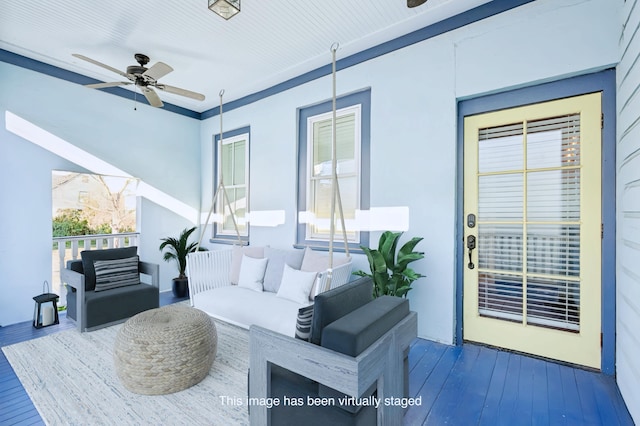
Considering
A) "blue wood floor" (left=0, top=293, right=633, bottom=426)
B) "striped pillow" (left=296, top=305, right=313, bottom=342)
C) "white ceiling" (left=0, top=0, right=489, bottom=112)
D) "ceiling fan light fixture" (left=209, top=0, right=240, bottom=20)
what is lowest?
"blue wood floor" (left=0, top=293, right=633, bottom=426)

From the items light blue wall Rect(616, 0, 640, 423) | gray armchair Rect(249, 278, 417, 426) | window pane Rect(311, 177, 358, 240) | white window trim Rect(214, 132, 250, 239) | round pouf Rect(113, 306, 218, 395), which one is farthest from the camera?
white window trim Rect(214, 132, 250, 239)

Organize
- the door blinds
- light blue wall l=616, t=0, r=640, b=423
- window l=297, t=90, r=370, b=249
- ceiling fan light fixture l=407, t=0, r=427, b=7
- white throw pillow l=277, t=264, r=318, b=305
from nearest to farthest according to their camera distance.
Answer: light blue wall l=616, t=0, r=640, b=423, ceiling fan light fixture l=407, t=0, r=427, b=7, the door blinds, white throw pillow l=277, t=264, r=318, b=305, window l=297, t=90, r=370, b=249

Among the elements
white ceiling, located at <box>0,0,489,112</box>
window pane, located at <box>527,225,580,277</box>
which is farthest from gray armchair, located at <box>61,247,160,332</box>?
window pane, located at <box>527,225,580,277</box>

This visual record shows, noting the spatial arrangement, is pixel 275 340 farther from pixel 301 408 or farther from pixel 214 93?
pixel 214 93

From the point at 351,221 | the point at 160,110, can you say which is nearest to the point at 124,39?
the point at 160,110

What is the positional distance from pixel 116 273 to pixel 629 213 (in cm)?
489

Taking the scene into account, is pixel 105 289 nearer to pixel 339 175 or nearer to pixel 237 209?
pixel 237 209

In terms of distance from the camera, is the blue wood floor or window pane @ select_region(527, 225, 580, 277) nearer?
the blue wood floor

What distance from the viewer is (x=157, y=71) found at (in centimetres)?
306

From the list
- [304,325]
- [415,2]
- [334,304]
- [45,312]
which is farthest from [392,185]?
[45,312]

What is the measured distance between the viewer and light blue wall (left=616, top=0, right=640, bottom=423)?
1831mm

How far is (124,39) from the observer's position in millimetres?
3340

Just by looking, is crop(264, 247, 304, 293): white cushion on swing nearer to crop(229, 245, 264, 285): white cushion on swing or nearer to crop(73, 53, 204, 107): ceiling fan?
crop(229, 245, 264, 285): white cushion on swing

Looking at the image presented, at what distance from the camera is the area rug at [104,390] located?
1.91m
